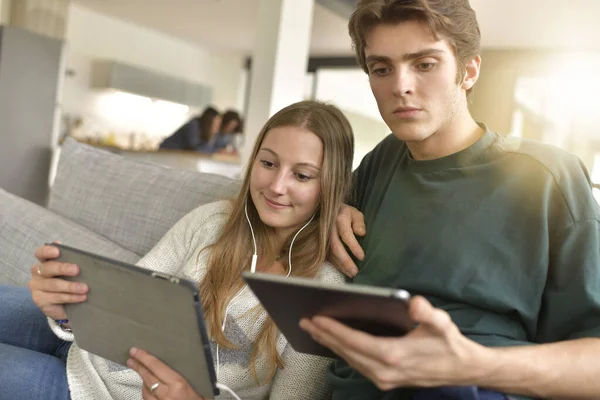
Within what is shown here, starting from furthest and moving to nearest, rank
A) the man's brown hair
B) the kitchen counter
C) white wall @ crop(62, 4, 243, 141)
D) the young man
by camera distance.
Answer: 1. white wall @ crop(62, 4, 243, 141)
2. the kitchen counter
3. the man's brown hair
4. the young man

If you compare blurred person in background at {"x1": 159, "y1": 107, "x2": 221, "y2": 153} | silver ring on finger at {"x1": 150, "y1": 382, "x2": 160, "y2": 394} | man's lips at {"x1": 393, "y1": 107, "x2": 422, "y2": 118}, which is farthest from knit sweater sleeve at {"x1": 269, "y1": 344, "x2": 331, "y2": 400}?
blurred person in background at {"x1": 159, "y1": 107, "x2": 221, "y2": 153}

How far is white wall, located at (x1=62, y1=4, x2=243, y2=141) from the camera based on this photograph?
7.19m

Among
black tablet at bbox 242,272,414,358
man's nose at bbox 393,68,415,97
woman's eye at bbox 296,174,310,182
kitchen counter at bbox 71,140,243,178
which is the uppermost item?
man's nose at bbox 393,68,415,97

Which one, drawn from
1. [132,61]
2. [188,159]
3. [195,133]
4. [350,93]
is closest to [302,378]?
[188,159]

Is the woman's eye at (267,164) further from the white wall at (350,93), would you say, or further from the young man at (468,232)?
the white wall at (350,93)

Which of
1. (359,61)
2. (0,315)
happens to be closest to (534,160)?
(359,61)

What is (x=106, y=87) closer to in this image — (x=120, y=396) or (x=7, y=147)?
(x=7, y=147)

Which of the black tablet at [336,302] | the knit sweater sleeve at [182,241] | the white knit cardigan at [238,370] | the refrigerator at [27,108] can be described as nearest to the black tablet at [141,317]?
the black tablet at [336,302]

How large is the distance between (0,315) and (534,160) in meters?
1.36

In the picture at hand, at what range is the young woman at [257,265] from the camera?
4.29ft

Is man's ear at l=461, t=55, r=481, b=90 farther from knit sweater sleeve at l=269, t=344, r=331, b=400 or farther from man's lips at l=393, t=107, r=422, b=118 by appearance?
knit sweater sleeve at l=269, t=344, r=331, b=400

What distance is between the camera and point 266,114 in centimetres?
425

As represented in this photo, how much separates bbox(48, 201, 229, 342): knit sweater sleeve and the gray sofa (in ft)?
0.63

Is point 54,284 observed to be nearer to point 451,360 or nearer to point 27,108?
point 451,360
